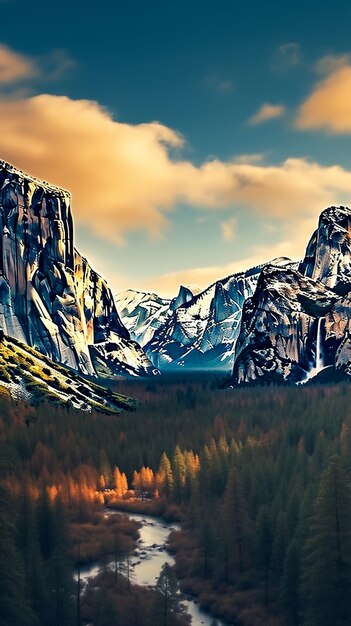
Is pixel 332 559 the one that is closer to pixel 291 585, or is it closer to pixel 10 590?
pixel 291 585

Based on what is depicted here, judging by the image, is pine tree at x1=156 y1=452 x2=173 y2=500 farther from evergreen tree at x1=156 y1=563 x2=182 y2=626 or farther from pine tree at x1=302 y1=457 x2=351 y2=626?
pine tree at x1=302 y1=457 x2=351 y2=626

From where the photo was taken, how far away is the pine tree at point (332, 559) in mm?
56500

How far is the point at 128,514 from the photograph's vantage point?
114 metres

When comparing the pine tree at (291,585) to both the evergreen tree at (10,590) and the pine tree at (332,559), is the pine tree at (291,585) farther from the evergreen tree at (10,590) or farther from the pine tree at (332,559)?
the evergreen tree at (10,590)

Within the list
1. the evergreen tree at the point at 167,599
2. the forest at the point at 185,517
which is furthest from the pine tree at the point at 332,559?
the evergreen tree at the point at 167,599

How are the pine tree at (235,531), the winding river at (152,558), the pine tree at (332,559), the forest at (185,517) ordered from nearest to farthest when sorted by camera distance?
the pine tree at (332,559)
the forest at (185,517)
the winding river at (152,558)
the pine tree at (235,531)

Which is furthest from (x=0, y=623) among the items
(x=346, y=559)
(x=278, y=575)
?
(x=278, y=575)

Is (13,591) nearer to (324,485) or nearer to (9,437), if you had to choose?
(324,485)

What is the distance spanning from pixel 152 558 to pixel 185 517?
1785 cm

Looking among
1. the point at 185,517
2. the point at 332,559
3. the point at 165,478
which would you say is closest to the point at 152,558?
the point at 185,517

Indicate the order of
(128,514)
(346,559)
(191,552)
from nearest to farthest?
(346,559)
(191,552)
(128,514)

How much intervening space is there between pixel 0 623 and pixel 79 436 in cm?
10669

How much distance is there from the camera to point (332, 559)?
56750mm

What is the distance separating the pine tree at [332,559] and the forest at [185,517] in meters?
0.10
